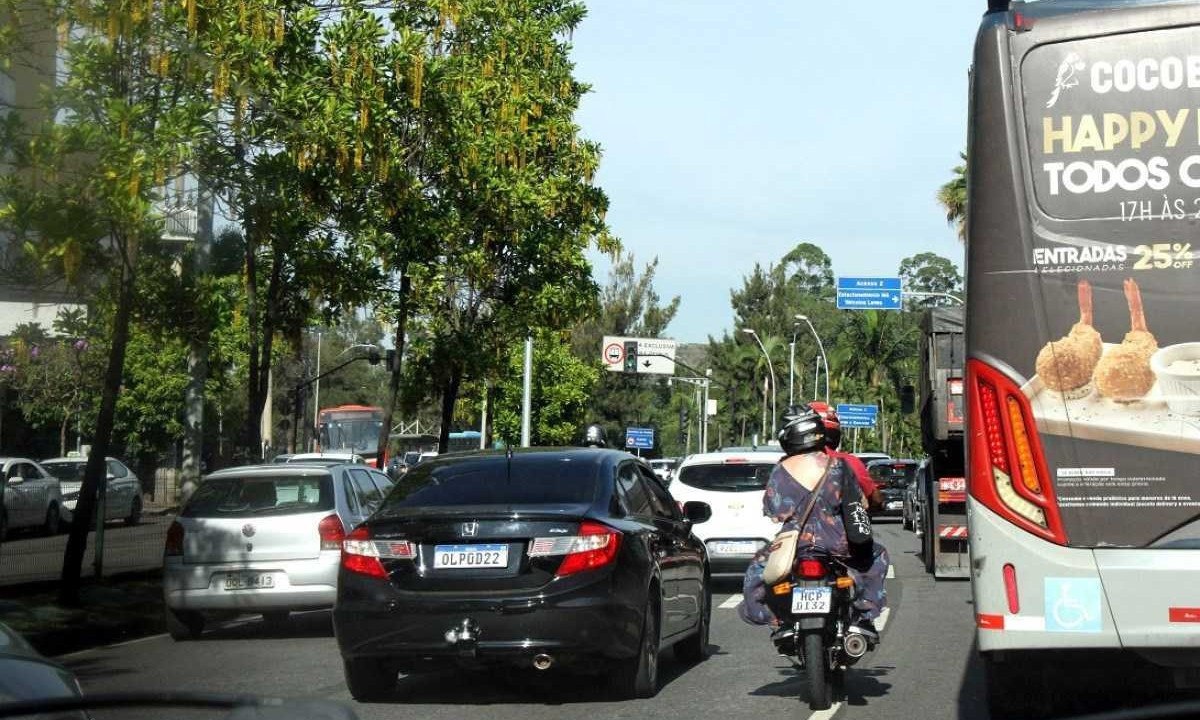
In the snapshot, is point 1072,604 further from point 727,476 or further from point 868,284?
point 868,284

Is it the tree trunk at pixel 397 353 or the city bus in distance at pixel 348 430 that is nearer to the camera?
the tree trunk at pixel 397 353

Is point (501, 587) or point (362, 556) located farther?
point (362, 556)

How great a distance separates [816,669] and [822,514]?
88cm

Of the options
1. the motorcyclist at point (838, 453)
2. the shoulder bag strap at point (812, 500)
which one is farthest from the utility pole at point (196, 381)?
the shoulder bag strap at point (812, 500)

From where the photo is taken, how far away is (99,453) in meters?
16.2

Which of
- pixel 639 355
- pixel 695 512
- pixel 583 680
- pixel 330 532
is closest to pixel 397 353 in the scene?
pixel 330 532

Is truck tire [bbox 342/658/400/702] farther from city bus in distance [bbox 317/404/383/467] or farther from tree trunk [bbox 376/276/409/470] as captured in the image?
city bus in distance [bbox 317/404/383/467]

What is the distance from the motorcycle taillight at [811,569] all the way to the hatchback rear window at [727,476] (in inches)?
395

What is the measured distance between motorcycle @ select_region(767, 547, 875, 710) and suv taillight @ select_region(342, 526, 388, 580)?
7.39 ft

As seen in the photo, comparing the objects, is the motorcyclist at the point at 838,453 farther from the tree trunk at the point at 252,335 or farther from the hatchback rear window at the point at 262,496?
the tree trunk at the point at 252,335

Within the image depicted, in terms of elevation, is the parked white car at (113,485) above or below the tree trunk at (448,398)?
below

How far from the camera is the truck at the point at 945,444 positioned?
20.7 m

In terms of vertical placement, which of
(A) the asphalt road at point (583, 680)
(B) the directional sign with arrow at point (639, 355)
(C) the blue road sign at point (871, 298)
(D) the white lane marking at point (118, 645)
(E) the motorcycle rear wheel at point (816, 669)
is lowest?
(D) the white lane marking at point (118, 645)

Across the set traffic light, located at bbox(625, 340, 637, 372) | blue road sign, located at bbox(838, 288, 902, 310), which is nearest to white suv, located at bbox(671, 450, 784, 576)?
traffic light, located at bbox(625, 340, 637, 372)
